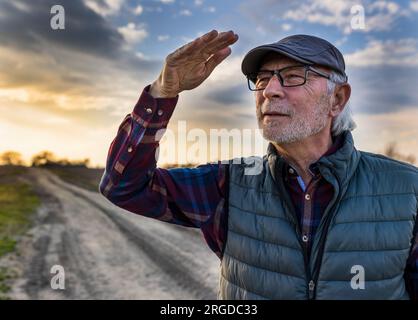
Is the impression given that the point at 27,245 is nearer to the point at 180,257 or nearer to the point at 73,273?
the point at 73,273

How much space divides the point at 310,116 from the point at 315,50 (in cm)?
37

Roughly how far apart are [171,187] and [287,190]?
2.20 feet

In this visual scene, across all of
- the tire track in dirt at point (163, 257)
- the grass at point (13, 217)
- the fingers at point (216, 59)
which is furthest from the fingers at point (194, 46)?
the grass at point (13, 217)

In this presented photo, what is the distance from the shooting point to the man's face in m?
2.30

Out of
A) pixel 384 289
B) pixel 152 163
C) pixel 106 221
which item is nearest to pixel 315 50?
pixel 152 163

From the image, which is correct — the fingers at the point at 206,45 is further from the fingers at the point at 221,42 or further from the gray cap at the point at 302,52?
the gray cap at the point at 302,52

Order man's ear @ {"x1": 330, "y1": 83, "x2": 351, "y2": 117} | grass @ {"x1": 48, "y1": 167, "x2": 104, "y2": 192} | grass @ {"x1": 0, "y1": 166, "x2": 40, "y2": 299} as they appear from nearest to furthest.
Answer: man's ear @ {"x1": 330, "y1": 83, "x2": 351, "y2": 117} < grass @ {"x1": 0, "y1": 166, "x2": 40, "y2": 299} < grass @ {"x1": 48, "y1": 167, "x2": 104, "y2": 192}

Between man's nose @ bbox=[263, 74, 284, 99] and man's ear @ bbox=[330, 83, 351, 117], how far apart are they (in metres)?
0.42

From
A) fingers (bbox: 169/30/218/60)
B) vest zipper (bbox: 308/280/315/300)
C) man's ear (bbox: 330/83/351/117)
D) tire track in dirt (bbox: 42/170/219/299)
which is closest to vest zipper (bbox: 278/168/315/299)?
vest zipper (bbox: 308/280/315/300)

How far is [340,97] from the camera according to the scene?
2568 mm

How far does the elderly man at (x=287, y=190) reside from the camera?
82.3 inches

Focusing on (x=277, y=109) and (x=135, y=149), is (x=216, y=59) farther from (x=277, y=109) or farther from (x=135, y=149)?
(x=135, y=149)

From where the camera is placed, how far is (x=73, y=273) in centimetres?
820

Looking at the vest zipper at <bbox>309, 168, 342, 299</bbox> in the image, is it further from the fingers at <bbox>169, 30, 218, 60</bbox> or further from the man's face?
the fingers at <bbox>169, 30, 218, 60</bbox>
